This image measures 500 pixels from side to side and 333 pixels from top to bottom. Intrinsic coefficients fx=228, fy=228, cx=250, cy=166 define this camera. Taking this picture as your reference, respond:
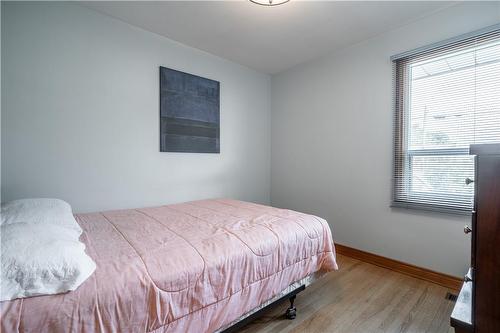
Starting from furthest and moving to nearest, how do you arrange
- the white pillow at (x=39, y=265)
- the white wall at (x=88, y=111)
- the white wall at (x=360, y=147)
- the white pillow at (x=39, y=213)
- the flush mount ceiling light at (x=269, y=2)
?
the white wall at (x=360, y=147)
the flush mount ceiling light at (x=269, y=2)
the white wall at (x=88, y=111)
the white pillow at (x=39, y=213)
the white pillow at (x=39, y=265)

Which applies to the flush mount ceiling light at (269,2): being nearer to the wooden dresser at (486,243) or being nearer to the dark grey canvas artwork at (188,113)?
the dark grey canvas artwork at (188,113)

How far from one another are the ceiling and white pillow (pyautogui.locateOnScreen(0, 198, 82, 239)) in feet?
5.74

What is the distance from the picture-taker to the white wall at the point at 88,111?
1.79 m

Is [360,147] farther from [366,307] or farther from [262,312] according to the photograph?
[262,312]

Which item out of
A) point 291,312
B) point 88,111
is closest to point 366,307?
point 291,312

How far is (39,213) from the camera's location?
1309 millimetres

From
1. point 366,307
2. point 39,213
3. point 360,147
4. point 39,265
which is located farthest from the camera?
point 360,147

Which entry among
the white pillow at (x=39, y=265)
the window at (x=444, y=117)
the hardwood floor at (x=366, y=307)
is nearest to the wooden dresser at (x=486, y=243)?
the hardwood floor at (x=366, y=307)

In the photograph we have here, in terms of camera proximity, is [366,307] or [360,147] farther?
[360,147]

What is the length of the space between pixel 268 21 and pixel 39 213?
237 centimetres

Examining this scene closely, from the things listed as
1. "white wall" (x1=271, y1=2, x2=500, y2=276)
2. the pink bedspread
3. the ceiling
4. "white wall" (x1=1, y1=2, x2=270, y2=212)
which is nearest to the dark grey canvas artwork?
"white wall" (x1=1, y1=2, x2=270, y2=212)

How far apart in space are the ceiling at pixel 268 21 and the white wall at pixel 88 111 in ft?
0.72

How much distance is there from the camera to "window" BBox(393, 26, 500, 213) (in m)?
1.84

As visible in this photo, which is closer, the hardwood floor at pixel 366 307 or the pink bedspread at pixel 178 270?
the pink bedspread at pixel 178 270
